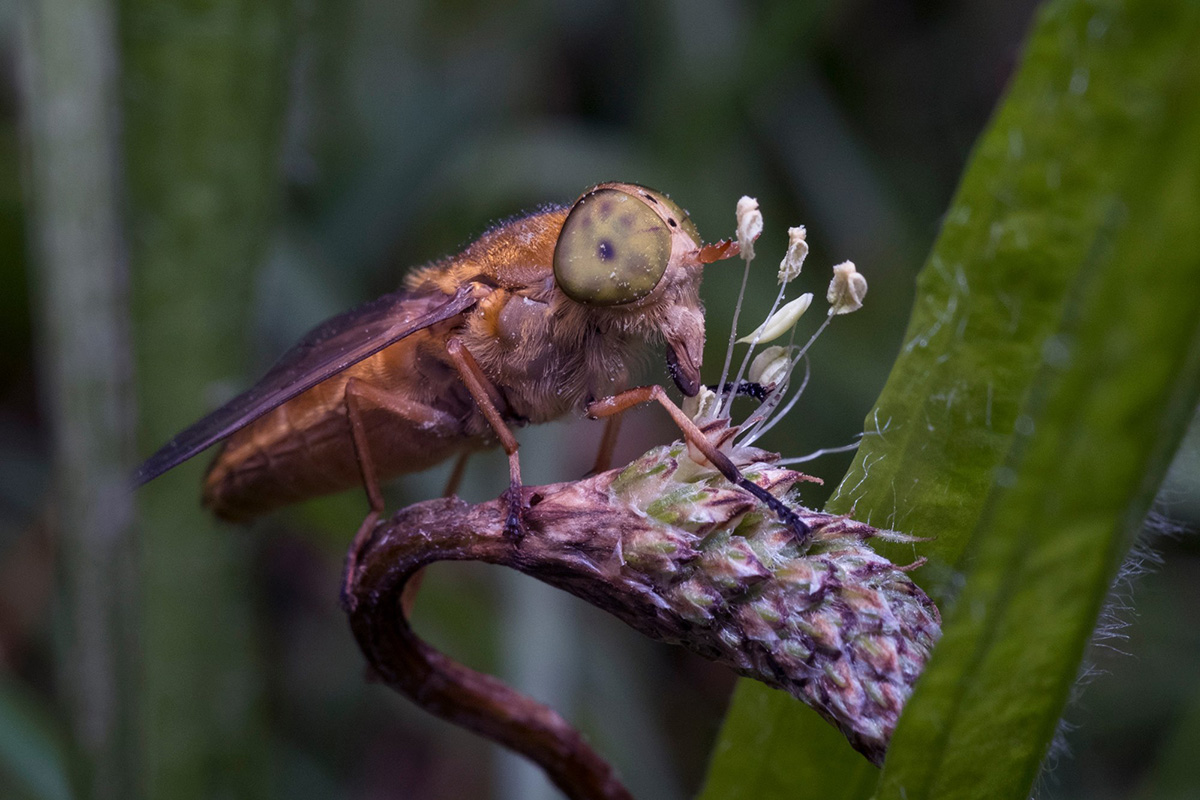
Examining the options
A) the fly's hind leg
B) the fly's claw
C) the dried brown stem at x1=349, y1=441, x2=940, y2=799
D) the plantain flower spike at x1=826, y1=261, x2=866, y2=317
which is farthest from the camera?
the fly's hind leg

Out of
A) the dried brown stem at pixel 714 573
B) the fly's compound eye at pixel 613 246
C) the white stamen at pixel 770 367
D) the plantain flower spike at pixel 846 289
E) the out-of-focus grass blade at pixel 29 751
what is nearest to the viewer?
the dried brown stem at pixel 714 573

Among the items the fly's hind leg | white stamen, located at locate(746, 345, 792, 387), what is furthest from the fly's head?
the fly's hind leg

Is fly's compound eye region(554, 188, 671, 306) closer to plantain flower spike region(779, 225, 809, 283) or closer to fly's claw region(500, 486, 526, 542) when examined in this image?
plantain flower spike region(779, 225, 809, 283)

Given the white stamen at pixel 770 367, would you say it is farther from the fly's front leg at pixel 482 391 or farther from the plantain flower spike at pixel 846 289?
the fly's front leg at pixel 482 391

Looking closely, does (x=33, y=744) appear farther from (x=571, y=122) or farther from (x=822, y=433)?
(x=571, y=122)

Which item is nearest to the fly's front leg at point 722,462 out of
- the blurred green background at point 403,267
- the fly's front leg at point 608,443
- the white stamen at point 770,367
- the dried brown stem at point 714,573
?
the dried brown stem at point 714,573

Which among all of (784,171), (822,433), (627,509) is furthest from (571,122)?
(627,509)

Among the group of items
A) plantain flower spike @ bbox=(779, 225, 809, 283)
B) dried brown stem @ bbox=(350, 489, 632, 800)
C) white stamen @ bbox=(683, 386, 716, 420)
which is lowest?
dried brown stem @ bbox=(350, 489, 632, 800)

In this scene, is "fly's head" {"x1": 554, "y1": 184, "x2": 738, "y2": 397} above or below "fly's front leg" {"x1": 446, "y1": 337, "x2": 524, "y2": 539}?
above
